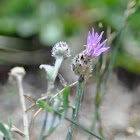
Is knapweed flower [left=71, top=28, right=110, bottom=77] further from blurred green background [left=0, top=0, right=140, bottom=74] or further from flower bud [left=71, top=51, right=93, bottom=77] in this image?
blurred green background [left=0, top=0, right=140, bottom=74]

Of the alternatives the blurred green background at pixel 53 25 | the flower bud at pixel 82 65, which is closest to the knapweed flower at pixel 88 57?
the flower bud at pixel 82 65

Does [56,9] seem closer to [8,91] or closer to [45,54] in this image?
[45,54]

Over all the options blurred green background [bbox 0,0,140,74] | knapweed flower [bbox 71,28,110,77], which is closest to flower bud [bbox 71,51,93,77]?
knapweed flower [bbox 71,28,110,77]

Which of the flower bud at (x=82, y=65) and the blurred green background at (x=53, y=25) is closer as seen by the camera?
the flower bud at (x=82, y=65)

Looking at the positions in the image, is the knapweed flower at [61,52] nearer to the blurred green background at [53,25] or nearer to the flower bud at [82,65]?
the flower bud at [82,65]

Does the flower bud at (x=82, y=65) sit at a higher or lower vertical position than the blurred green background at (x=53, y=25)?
lower

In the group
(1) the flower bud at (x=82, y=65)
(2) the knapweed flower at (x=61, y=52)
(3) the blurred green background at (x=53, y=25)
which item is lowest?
(1) the flower bud at (x=82, y=65)

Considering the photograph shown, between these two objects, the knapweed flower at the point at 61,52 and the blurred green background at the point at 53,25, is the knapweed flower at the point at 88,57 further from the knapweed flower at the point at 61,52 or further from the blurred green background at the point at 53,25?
the blurred green background at the point at 53,25

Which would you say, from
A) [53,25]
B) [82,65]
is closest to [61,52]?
[82,65]

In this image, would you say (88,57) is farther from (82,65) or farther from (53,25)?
(53,25)
